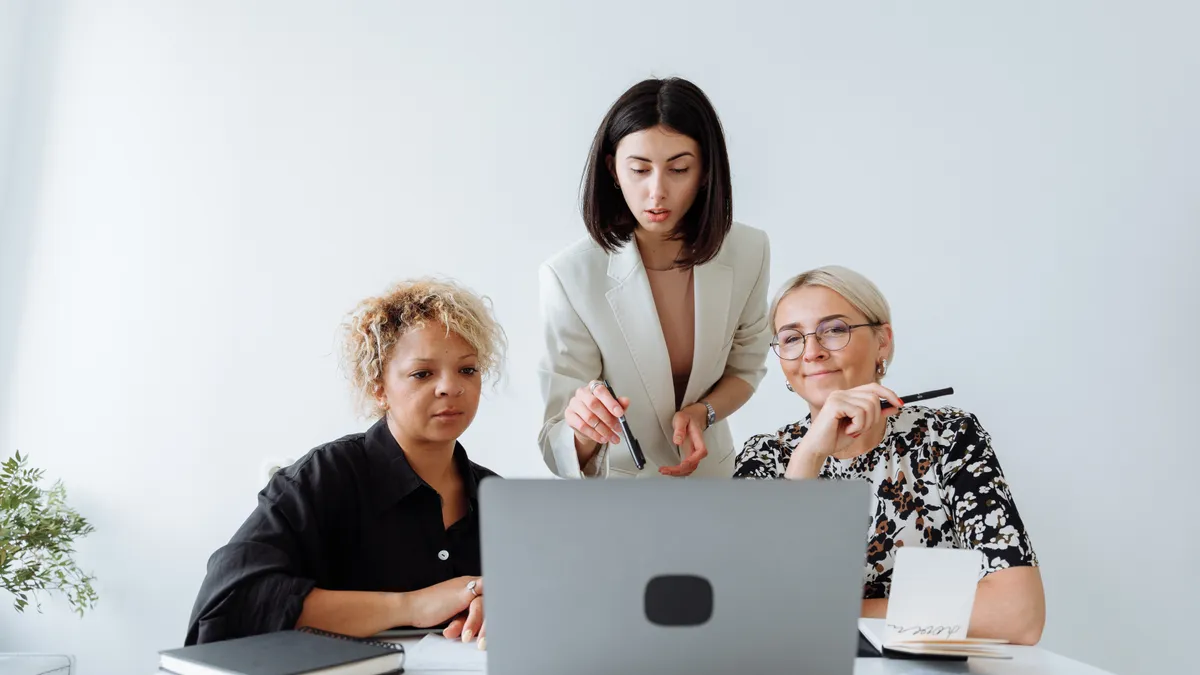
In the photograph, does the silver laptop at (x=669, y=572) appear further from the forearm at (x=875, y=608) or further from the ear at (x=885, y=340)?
the ear at (x=885, y=340)

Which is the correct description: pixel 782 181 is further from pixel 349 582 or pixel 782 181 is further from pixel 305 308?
pixel 349 582

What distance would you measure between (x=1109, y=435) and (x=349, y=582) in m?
1.99

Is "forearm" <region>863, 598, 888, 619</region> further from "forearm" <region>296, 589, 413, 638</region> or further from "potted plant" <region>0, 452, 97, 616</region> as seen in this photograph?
"potted plant" <region>0, 452, 97, 616</region>

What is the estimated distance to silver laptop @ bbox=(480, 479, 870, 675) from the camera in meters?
0.78

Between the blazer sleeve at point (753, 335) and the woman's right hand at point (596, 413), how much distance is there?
0.47 metres

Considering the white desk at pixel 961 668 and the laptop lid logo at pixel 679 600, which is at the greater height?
the laptop lid logo at pixel 679 600

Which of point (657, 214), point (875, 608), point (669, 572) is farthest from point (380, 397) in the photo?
point (669, 572)

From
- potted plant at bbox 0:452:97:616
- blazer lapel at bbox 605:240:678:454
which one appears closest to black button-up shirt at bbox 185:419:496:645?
blazer lapel at bbox 605:240:678:454

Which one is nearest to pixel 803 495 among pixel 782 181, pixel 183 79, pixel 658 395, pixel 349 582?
pixel 349 582

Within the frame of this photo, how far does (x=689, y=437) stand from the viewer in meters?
2.01

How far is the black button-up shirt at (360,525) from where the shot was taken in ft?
4.98

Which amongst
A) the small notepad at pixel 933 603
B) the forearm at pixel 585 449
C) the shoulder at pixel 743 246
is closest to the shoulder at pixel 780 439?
the forearm at pixel 585 449

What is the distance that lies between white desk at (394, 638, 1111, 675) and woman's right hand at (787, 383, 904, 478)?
475mm

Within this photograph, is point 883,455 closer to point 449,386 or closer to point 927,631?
point 927,631
